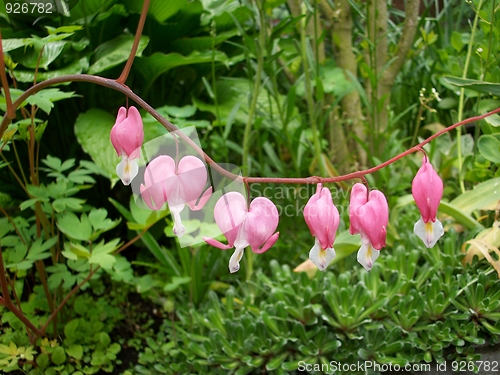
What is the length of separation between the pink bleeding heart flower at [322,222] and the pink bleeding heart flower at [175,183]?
0.13 meters

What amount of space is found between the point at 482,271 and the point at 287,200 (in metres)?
0.64

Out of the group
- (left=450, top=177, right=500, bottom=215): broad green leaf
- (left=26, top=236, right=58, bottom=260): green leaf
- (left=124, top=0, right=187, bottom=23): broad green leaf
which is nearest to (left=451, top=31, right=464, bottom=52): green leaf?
(left=450, top=177, right=500, bottom=215): broad green leaf

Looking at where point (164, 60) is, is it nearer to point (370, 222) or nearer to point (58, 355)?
point (58, 355)

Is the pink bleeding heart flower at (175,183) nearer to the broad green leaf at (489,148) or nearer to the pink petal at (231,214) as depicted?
the pink petal at (231,214)

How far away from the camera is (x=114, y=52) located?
122 cm

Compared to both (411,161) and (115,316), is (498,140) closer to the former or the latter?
(411,161)

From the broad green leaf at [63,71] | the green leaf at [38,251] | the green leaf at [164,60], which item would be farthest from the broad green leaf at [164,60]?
the green leaf at [38,251]

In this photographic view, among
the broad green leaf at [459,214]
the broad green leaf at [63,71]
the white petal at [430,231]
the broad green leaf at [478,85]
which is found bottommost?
the broad green leaf at [459,214]

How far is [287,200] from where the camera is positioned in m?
1.47

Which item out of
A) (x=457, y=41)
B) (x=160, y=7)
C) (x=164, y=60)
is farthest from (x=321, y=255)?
(x=457, y=41)

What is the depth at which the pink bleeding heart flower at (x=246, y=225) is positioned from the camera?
0.49 metres

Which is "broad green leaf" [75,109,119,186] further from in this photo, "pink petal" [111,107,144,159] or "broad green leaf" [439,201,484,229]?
"broad green leaf" [439,201,484,229]

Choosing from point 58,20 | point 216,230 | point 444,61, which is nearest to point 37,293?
point 216,230

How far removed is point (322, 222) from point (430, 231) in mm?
131
